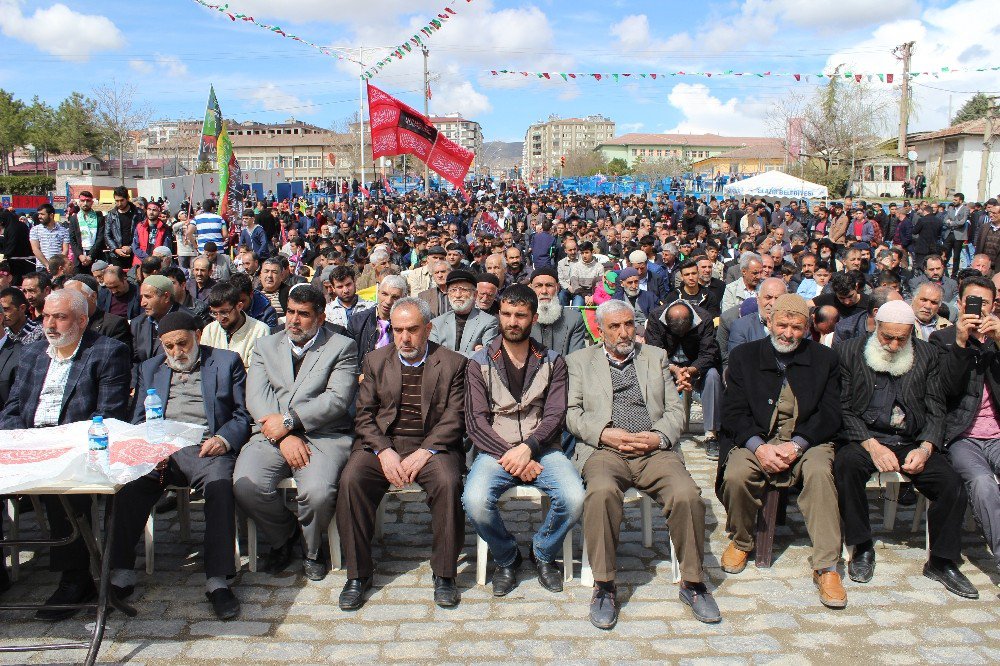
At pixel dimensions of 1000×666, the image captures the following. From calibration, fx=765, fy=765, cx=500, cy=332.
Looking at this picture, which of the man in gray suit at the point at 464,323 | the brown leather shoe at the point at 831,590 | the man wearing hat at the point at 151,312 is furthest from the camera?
the man in gray suit at the point at 464,323

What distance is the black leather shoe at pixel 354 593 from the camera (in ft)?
13.4

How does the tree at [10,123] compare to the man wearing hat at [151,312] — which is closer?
the man wearing hat at [151,312]

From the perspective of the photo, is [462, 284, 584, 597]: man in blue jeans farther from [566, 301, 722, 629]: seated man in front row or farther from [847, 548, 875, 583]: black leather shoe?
[847, 548, 875, 583]: black leather shoe

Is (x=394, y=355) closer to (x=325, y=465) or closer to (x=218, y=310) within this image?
(x=325, y=465)

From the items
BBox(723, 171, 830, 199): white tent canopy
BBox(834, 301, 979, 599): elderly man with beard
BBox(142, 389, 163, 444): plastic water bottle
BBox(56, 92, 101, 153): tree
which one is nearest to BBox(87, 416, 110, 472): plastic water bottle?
BBox(142, 389, 163, 444): plastic water bottle

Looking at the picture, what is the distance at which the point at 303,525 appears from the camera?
4.44 meters

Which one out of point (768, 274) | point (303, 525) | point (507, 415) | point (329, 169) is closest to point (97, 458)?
point (303, 525)

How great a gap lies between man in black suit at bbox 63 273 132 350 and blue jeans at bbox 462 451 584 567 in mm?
3370

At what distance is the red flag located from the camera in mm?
12297

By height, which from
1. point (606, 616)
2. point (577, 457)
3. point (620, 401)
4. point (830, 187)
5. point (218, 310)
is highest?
point (830, 187)

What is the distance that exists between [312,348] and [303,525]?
1.10 meters

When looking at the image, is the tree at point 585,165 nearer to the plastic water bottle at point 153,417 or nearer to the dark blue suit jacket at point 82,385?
the dark blue suit jacket at point 82,385

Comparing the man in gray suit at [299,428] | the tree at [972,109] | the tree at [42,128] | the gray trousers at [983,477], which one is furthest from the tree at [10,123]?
the tree at [972,109]

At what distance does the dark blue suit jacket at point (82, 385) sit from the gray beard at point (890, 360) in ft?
15.2
